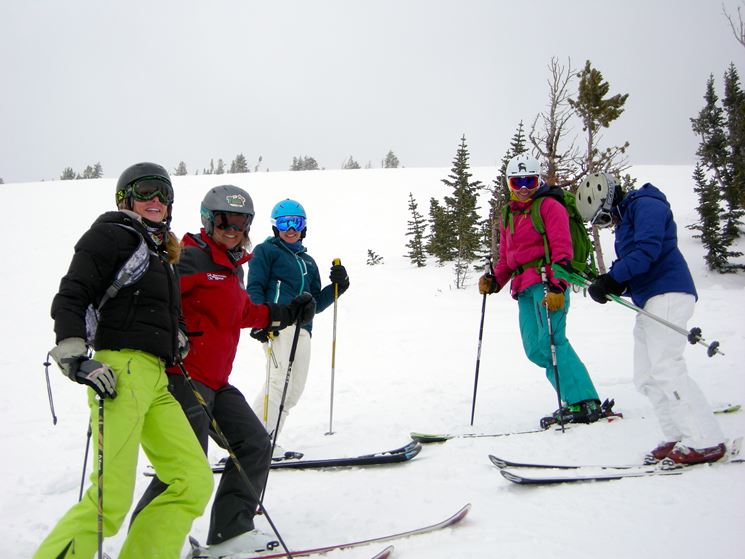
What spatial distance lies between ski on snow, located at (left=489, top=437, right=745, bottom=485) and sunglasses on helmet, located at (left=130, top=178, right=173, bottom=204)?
2.91 metres

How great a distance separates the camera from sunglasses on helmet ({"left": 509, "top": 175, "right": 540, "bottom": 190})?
17.8 ft

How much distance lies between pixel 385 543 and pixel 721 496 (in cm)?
206

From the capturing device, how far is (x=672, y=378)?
12.4 ft

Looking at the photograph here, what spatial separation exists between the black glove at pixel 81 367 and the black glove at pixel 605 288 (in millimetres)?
3736

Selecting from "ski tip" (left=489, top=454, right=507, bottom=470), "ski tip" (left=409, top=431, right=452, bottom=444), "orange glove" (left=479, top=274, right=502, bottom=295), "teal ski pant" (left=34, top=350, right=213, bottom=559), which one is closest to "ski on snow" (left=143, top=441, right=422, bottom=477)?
"ski tip" (left=409, top=431, right=452, bottom=444)

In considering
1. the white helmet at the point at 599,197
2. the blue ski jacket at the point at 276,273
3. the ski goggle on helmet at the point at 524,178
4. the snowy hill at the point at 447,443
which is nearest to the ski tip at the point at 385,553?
the snowy hill at the point at 447,443

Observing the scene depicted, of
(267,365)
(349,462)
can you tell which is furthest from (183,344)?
(267,365)

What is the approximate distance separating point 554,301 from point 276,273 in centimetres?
284

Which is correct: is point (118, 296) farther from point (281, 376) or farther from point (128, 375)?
point (281, 376)

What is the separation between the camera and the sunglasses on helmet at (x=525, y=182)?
5414 mm

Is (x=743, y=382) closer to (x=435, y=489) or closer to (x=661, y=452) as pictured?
(x=661, y=452)

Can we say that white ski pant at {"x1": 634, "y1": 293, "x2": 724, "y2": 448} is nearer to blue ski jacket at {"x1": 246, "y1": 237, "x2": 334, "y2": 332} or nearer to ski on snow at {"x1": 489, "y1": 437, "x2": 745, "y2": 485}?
ski on snow at {"x1": 489, "y1": 437, "x2": 745, "y2": 485}

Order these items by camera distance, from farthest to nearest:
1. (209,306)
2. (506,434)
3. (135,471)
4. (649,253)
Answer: (506,434) → (649,253) → (209,306) → (135,471)

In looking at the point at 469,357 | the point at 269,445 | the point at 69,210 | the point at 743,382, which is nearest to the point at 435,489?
the point at 269,445
